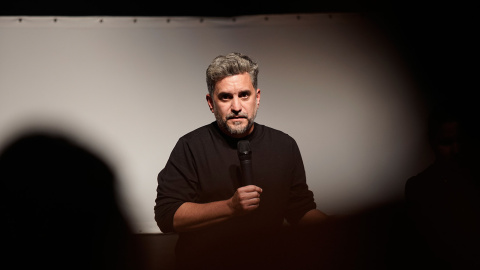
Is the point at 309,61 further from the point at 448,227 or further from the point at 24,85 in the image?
the point at 24,85

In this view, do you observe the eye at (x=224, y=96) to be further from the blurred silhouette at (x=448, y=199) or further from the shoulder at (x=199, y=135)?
the blurred silhouette at (x=448, y=199)

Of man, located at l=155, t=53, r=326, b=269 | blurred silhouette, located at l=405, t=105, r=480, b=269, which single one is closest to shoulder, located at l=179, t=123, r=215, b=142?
man, located at l=155, t=53, r=326, b=269

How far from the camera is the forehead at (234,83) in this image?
140 centimetres

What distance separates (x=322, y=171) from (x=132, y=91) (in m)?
0.99

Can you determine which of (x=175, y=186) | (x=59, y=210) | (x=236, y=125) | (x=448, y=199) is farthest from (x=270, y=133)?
(x=59, y=210)

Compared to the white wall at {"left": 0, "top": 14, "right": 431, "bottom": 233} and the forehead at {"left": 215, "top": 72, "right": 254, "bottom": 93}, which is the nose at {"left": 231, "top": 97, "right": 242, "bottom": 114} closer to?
the forehead at {"left": 215, "top": 72, "right": 254, "bottom": 93}

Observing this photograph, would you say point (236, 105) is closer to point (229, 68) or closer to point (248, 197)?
point (229, 68)

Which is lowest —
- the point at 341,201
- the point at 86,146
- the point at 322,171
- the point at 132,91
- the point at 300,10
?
the point at 341,201

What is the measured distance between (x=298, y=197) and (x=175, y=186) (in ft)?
1.56

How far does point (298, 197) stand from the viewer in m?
1.50

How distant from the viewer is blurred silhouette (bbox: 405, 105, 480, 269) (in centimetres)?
159

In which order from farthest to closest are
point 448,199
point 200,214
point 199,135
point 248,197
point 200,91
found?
point 200,91 → point 448,199 → point 199,135 → point 200,214 → point 248,197

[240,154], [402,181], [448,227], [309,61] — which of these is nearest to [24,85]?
[240,154]

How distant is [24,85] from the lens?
1.81m
